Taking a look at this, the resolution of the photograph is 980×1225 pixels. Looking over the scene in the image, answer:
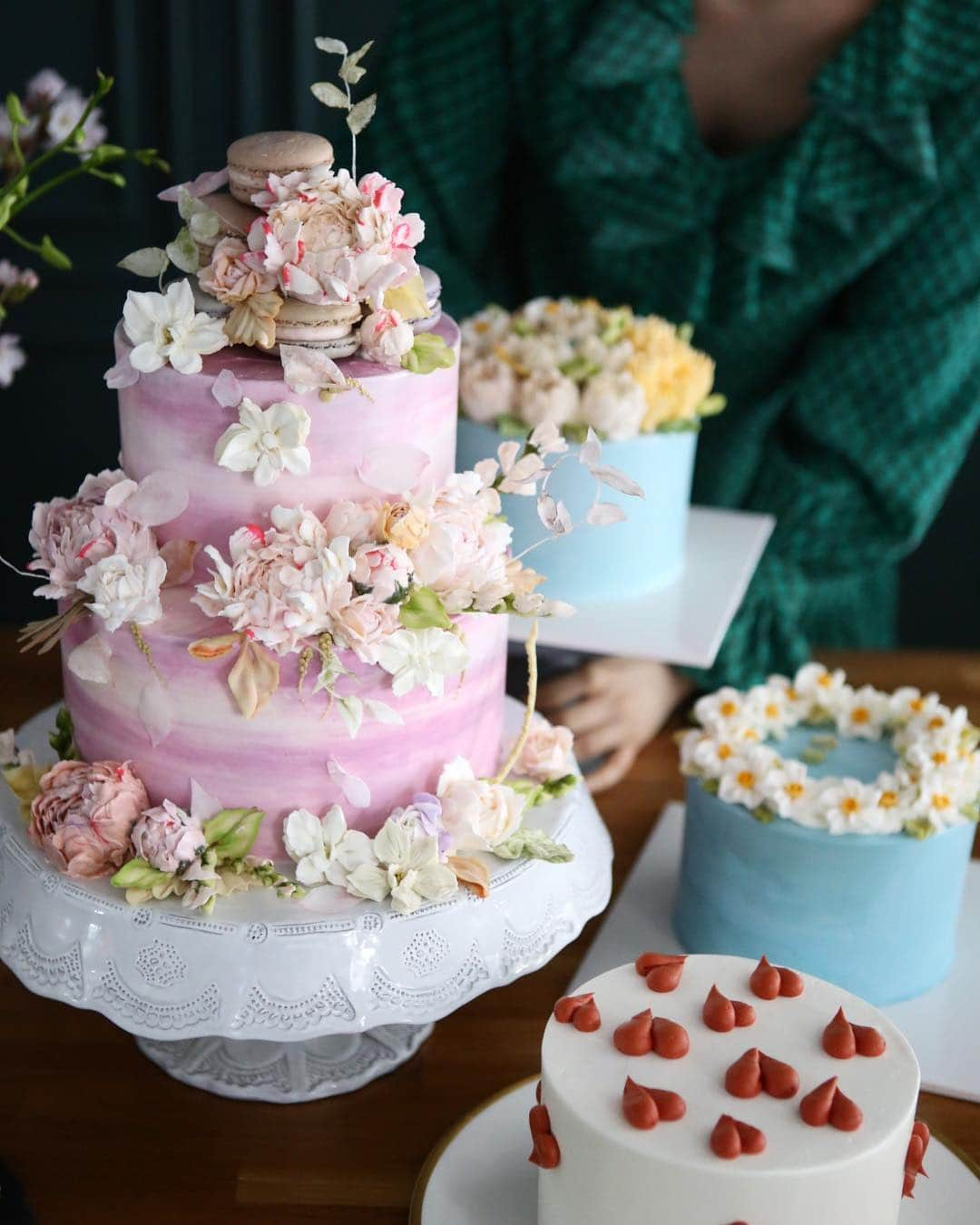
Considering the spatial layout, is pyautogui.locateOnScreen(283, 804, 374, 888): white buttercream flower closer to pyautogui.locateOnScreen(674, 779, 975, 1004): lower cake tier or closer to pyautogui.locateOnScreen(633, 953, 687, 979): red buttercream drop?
pyautogui.locateOnScreen(633, 953, 687, 979): red buttercream drop

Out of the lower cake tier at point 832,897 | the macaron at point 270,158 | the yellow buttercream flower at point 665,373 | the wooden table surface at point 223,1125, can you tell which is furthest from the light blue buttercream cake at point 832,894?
the macaron at point 270,158

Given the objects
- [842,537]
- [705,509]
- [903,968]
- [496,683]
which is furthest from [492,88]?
[903,968]

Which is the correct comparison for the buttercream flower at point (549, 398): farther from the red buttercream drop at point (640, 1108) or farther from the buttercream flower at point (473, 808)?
the red buttercream drop at point (640, 1108)

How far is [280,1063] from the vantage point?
1.01 metres

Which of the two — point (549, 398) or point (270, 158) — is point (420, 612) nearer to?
point (270, 158)

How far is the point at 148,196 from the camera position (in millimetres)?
2203

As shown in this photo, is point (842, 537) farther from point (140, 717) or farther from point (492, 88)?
point (140, 717)

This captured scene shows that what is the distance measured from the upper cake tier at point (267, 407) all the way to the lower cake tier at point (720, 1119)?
32 cm

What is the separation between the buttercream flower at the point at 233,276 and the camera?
82cm

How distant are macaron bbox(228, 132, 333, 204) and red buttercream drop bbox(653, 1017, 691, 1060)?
515 millimetres

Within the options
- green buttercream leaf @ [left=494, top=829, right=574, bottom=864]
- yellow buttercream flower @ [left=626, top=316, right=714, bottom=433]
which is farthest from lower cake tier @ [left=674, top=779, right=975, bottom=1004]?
yellow buttercream flower @ [left=626, top=316, right=714, bottom=433]

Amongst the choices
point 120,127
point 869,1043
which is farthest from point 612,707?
point 120,127

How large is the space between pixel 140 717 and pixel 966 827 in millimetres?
620

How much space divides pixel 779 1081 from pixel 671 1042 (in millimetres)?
61
